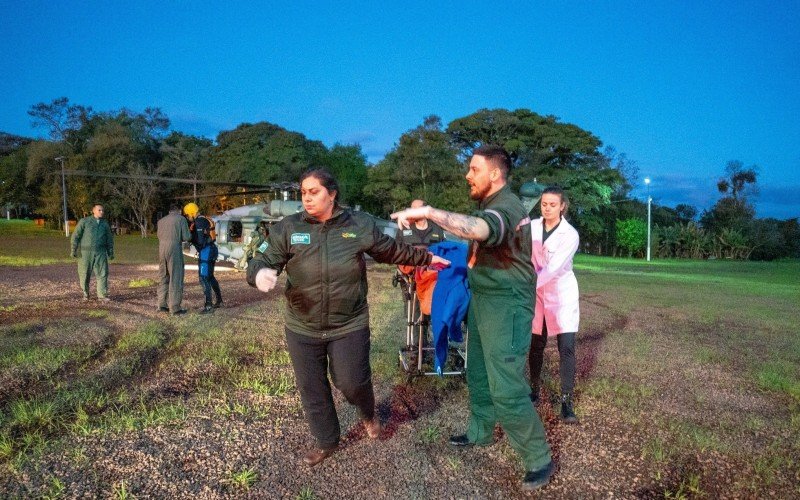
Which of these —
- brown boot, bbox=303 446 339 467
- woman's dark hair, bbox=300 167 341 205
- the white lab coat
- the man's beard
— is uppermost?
woman's dark hair, bbox=300 167 341 205

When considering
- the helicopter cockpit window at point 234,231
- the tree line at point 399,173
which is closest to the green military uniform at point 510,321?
the helicopter cockpit window at point 234,231

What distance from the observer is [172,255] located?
9750 mm

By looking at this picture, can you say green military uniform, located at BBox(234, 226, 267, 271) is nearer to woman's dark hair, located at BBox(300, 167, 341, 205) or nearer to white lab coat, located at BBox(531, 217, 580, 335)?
white lab coat, located at BBox(531, 217, 580, 335)

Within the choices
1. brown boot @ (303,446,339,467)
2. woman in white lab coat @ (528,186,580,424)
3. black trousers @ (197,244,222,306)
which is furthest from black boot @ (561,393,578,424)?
black trousers @ (197,244,222,306)

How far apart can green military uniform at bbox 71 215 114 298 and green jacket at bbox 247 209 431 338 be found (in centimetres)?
874

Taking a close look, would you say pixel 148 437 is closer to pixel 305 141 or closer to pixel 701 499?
pixel 701 499

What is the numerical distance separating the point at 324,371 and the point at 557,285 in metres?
2.14

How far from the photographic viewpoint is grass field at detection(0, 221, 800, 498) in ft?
11.9

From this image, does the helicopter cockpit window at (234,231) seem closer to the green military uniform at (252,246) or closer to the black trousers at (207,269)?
the green military uniform at (252,246)

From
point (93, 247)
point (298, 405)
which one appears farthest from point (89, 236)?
point (298, 405)

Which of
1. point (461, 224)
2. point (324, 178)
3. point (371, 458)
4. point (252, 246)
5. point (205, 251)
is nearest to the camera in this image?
point (461, 224)

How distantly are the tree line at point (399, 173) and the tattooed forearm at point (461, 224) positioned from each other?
34096mm

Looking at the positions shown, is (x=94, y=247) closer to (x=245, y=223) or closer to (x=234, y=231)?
(x=245, y=223)

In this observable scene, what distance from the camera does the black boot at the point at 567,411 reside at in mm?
4621
